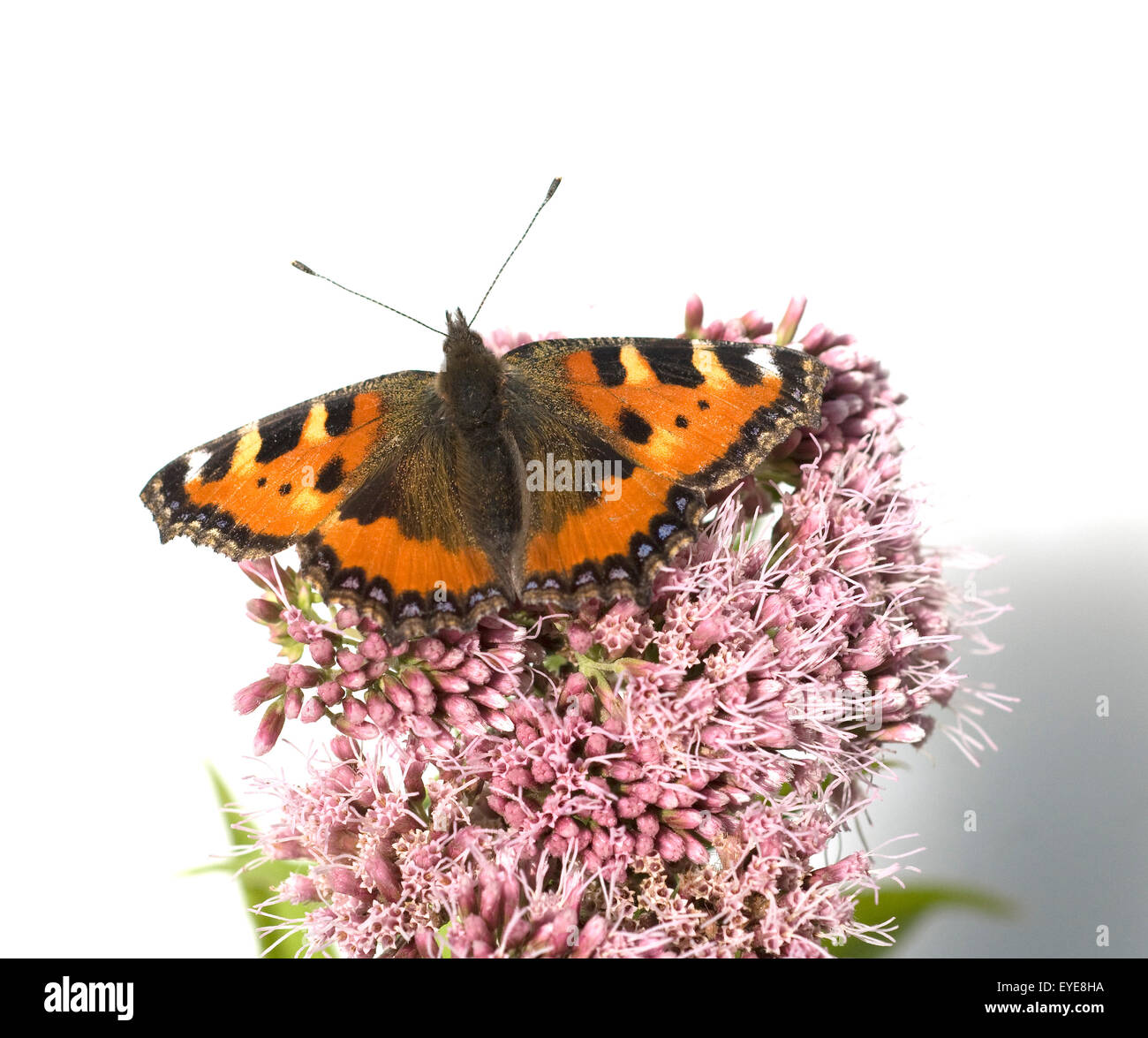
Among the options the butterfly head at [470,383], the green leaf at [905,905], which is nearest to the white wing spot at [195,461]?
the butterfly head at [470,383]

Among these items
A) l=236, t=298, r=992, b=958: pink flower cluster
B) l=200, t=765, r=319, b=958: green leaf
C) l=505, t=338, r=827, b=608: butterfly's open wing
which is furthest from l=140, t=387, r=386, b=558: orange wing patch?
l=200, t=765, r=319, b=958: green leaf

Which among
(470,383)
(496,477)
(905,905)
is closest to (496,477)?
(496,477)

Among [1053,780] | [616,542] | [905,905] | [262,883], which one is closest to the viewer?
[616,542]

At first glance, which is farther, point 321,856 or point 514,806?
point 321,856

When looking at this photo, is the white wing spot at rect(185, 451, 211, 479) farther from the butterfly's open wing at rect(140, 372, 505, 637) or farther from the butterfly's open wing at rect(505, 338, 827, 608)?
the butterfly's open wing at rect(505, 338, 827, 608)

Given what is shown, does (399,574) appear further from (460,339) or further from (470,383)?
(460,339)
